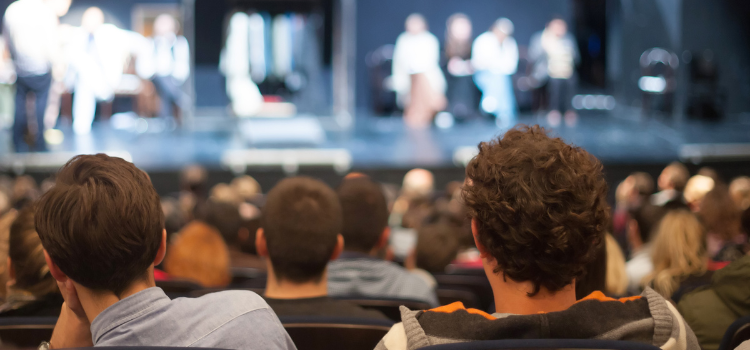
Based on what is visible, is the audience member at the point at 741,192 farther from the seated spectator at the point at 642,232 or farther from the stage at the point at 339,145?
the stage at the point at 339,145

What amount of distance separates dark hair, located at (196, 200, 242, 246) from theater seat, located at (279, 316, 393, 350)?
1.97 metres

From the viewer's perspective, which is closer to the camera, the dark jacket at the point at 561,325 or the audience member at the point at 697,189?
the dark jacket at the point at 561,325

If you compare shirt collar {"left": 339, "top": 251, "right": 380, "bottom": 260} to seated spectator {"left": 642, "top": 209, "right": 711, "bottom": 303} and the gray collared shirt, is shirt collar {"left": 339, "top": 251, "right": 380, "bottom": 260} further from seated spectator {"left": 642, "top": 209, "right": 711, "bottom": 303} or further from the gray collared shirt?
the gray collared shirt

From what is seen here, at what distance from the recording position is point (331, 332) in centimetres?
138

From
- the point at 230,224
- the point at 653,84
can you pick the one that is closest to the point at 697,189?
the point at 230,224

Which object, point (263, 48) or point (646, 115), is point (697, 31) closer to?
point (646, 115)

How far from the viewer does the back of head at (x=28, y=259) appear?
1538mm

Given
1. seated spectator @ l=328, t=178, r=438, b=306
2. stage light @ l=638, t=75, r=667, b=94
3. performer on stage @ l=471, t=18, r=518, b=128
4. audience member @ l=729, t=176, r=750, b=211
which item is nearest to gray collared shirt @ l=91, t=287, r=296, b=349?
seated spectator @ l=328, t=178, r=438, b=306

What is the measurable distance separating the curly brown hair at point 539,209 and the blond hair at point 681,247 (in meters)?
1.37

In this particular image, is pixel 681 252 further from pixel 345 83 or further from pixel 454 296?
pixel 345 83

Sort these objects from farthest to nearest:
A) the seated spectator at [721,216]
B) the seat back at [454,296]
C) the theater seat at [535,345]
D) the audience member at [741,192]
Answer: the audience member at [741,192]
the seated spectator at [721,216]
the seat back at [454,296]
the theater seat at [535,345]

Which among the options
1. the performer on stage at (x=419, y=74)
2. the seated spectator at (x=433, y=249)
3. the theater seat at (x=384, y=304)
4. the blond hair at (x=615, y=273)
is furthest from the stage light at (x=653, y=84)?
the theater seat at (x=384, y=304)

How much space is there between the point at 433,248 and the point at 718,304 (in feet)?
4.07

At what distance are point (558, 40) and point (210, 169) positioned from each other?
532 cm
